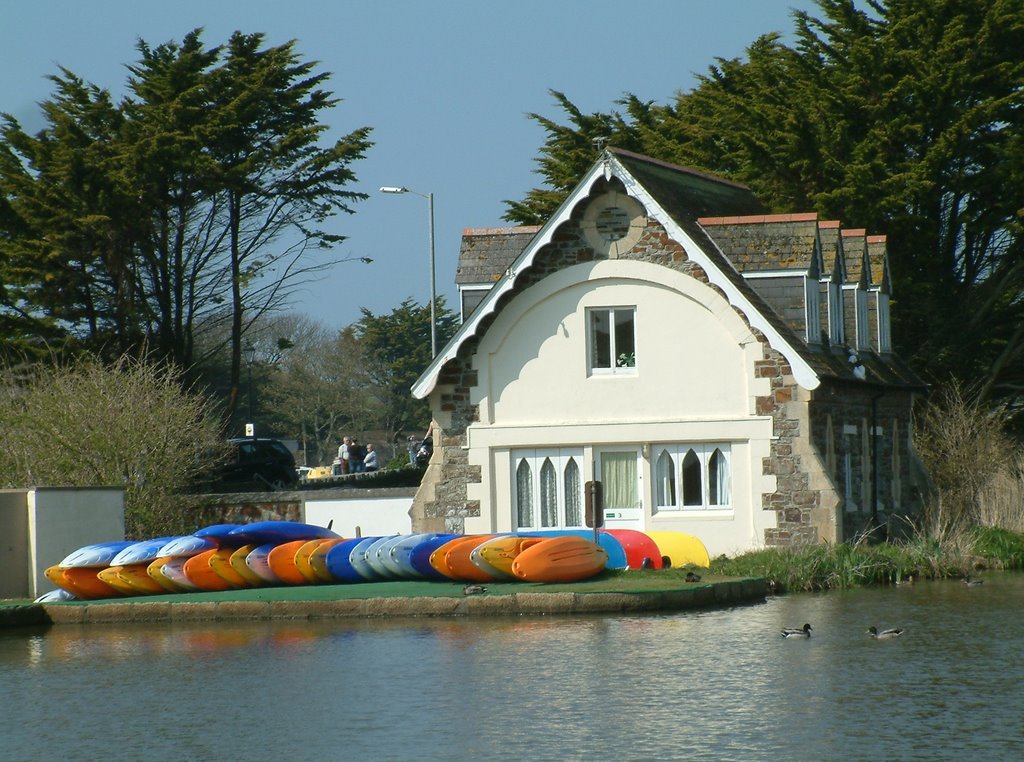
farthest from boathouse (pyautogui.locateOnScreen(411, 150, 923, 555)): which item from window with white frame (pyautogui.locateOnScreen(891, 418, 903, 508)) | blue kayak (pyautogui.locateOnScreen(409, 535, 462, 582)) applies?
blue kayak (pyautogui.locateOnScreen(409, 535, 462, 582))

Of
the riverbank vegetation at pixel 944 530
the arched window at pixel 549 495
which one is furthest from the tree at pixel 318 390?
the arched window at pixel 549 495

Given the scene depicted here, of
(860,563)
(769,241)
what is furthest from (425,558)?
(769,241)

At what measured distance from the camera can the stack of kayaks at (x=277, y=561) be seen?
23.7 meters

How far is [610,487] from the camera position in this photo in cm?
2961

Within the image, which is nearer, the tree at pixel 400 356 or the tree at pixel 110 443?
the tree at pixel 110 443

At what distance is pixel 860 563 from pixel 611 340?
21.5ft

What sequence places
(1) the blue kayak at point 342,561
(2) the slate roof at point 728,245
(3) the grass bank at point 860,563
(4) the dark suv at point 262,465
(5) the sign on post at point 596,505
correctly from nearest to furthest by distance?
(5) the sign on post at point 596,505
(1) the blue kayak at point 342,561
(3) the grass bank at point 860,563
(2) the slate roof at point 728,245
(4) the dark suv at point 262,465

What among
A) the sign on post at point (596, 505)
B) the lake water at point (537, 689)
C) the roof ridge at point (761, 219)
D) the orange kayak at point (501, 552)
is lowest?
the lake water at point (537, 689)

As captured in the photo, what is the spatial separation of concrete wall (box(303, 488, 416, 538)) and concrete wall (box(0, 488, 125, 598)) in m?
6.60

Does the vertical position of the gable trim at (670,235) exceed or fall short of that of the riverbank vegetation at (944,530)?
it exceeds it

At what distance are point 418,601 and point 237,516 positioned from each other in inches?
444

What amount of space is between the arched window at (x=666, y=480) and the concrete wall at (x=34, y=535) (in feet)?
31.5

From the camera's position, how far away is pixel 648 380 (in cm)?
2950

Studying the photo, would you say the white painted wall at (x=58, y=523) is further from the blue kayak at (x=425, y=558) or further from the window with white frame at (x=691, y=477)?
the window with white frame at (x=691, y=477)
